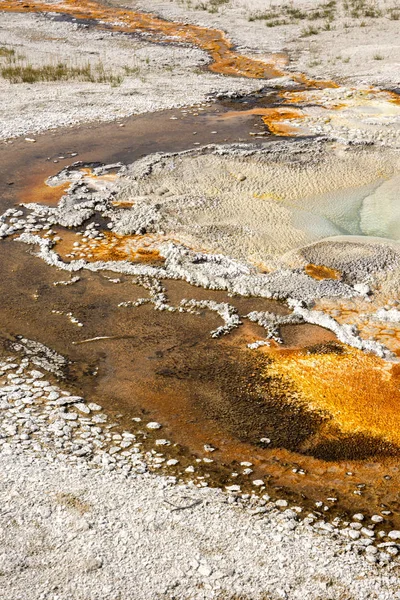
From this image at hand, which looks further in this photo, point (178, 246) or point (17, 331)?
point (178, 246)

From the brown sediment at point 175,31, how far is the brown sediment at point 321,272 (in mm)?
7084

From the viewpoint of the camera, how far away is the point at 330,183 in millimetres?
7738

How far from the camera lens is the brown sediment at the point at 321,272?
6.00 m

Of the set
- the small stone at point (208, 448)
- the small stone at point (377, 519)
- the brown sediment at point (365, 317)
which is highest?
the brown sediment at point (365, 317)

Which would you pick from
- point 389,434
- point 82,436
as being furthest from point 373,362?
point 82,436

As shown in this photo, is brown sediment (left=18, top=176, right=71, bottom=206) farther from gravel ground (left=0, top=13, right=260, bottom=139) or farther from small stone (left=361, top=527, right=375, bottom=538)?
small stone (left=361, top=527, right=375, bottom=538)

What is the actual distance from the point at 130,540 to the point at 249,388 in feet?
5.48

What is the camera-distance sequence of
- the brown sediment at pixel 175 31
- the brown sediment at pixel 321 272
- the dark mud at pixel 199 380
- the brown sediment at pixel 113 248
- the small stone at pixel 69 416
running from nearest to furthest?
the dark mud at pixel 199 380
the small stone at pixel 69 416
the brown sediment at pixel 321 272
the brown sediment at pixel 113 248
the brown sediment at pixel 175 31

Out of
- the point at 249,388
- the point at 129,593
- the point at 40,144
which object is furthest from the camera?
the point at 40,144

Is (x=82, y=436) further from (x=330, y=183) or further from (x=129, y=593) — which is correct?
(x=330, y=183)

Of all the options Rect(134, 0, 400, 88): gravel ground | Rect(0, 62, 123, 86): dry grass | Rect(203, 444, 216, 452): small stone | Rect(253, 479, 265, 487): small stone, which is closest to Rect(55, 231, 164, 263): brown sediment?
Rect(203, 444, 216, 452): small stone

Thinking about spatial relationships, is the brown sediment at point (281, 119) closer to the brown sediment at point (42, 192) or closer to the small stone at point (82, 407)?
the brown sediment at point (42, 192)

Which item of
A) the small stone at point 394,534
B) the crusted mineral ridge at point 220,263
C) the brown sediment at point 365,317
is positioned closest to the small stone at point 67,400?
the crusted mineral ridge at point 220,263

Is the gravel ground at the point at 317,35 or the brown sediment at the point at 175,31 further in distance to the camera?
the brown sediment at the point at 175,31
